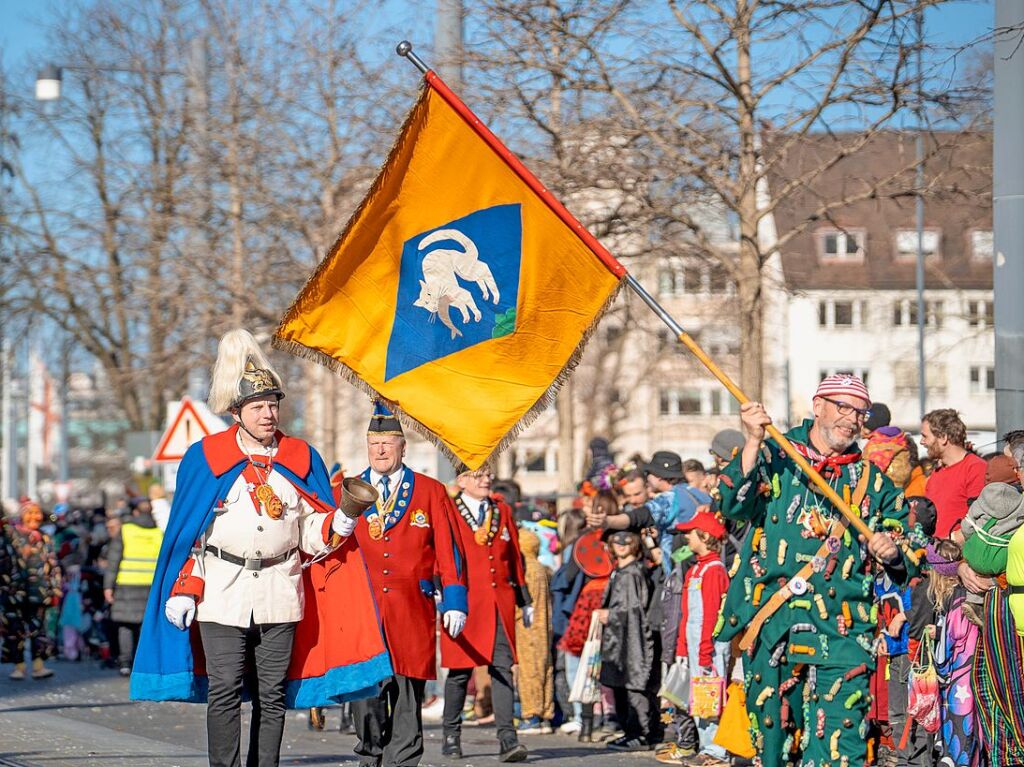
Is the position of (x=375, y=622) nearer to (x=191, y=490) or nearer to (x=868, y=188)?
(x=191, y=490)

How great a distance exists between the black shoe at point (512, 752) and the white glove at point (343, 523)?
12.6 ft

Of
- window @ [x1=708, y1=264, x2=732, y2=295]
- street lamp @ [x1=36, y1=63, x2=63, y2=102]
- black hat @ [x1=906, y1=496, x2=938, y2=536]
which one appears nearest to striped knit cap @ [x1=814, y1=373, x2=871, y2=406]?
black hat @ [x1=906, y1=496, x2=938, y2=536]

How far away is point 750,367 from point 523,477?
231ft

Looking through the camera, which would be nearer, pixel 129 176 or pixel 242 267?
pixel 242 267

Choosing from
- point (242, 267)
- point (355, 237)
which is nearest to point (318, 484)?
point (355, 237)

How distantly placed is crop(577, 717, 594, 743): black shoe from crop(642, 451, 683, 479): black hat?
178 centimetres

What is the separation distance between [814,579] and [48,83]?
17300mm

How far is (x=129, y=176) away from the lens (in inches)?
1105

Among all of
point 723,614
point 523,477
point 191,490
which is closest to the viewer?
point 191,490

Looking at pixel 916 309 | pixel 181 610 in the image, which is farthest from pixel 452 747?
pixel 916 309

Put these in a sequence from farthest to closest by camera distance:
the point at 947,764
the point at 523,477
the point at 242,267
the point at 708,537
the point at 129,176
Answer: the point at 523,477, the point at 129,176, the point at 242,267, the point at 708,537, the point at 947,764

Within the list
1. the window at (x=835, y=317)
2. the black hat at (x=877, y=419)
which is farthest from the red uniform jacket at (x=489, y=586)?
the window at (x=835, y=317)

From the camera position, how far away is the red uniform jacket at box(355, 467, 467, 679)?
33.4ft

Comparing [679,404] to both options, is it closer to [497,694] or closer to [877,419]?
[877,419]
